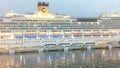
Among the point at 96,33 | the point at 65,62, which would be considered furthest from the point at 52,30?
the point at 65,62

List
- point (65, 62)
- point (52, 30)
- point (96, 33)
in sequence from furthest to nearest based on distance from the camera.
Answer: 1. point (96, 33)
2. point (52, 30)
3. point (65, 62)

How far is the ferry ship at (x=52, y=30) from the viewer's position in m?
54.1

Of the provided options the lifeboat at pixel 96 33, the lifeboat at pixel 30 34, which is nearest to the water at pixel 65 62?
the lifeboat at pixel 30 34

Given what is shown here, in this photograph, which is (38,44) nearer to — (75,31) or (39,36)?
(39,36)

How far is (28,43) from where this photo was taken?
2168 inches

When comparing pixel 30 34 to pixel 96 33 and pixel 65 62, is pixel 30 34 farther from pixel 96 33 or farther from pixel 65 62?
pixel 65 62

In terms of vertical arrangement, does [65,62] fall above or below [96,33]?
below

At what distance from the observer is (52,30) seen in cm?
5703

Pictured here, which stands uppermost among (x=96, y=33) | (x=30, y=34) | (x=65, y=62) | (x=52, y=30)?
(x=52, y=30)

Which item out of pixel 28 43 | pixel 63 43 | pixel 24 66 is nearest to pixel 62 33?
pixel 63 43

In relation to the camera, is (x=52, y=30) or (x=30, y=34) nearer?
(x=30, y=34)

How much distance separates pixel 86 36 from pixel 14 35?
1098 cm

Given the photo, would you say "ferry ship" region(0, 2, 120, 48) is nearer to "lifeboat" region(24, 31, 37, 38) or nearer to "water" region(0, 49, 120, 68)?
"lifeboat" region(24, 31, 37, 38)

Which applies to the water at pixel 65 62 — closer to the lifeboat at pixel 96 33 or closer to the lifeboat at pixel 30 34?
the lifeboat at pixel 30 34
